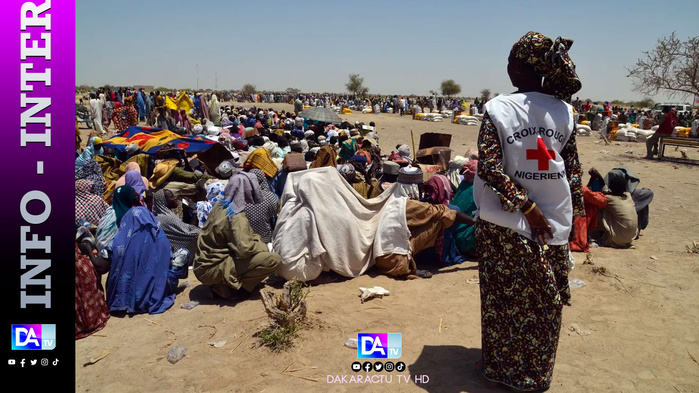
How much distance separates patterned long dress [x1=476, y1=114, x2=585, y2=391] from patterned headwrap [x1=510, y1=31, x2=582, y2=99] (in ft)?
1.00

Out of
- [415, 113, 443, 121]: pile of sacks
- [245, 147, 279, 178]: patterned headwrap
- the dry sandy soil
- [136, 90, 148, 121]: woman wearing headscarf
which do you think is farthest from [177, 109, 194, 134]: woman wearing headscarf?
[415, 113, 443, 121]: pile of sacks

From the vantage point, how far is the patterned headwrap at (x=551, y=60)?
95.7 inches

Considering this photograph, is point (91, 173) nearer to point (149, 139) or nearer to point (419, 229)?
point (149, 139)

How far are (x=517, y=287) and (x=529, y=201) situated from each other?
1.61 feet

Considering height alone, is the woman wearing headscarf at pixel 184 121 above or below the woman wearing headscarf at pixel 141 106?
below

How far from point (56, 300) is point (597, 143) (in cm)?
1934

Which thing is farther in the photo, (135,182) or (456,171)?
(456,171)

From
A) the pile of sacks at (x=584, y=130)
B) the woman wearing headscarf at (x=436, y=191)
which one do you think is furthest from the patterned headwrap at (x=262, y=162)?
the pile of sacks at (x=584, y=130)

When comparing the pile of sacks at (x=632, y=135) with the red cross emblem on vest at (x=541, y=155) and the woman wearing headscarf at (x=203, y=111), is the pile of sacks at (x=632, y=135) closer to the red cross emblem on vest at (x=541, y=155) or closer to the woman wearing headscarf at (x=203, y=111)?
the woman wearing headscarf at (x=203, y=111)

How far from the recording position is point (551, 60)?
2.43 meters

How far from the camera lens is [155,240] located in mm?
4301

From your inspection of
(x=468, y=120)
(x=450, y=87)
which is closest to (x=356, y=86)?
(x=450, y=87)

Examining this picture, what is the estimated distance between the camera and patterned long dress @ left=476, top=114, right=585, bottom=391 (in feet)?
8.21

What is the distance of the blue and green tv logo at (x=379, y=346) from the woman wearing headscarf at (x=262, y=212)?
7.91 feet
